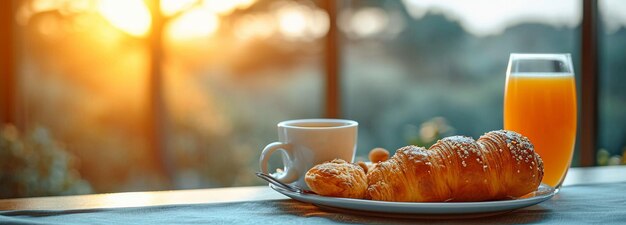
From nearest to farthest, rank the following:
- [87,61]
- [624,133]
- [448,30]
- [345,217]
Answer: [345,217] → [87,61] → [448,30] → [624,133]

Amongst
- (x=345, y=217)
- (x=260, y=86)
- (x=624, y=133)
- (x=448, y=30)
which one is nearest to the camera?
(x=345, y=217)

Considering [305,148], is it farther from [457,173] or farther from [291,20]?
[291,20]

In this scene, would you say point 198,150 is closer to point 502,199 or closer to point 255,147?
point 255,147

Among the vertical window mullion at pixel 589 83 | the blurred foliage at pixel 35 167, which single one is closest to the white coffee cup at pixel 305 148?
the blurred foliage at pixel 35 167

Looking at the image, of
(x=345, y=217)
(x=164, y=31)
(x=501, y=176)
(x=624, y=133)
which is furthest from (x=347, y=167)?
(x=624, y=133)

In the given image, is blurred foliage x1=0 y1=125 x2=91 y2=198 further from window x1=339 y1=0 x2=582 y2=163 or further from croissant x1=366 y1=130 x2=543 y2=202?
croissant x1=366 y1=130 x2=543 y2=202

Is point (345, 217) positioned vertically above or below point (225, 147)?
above
